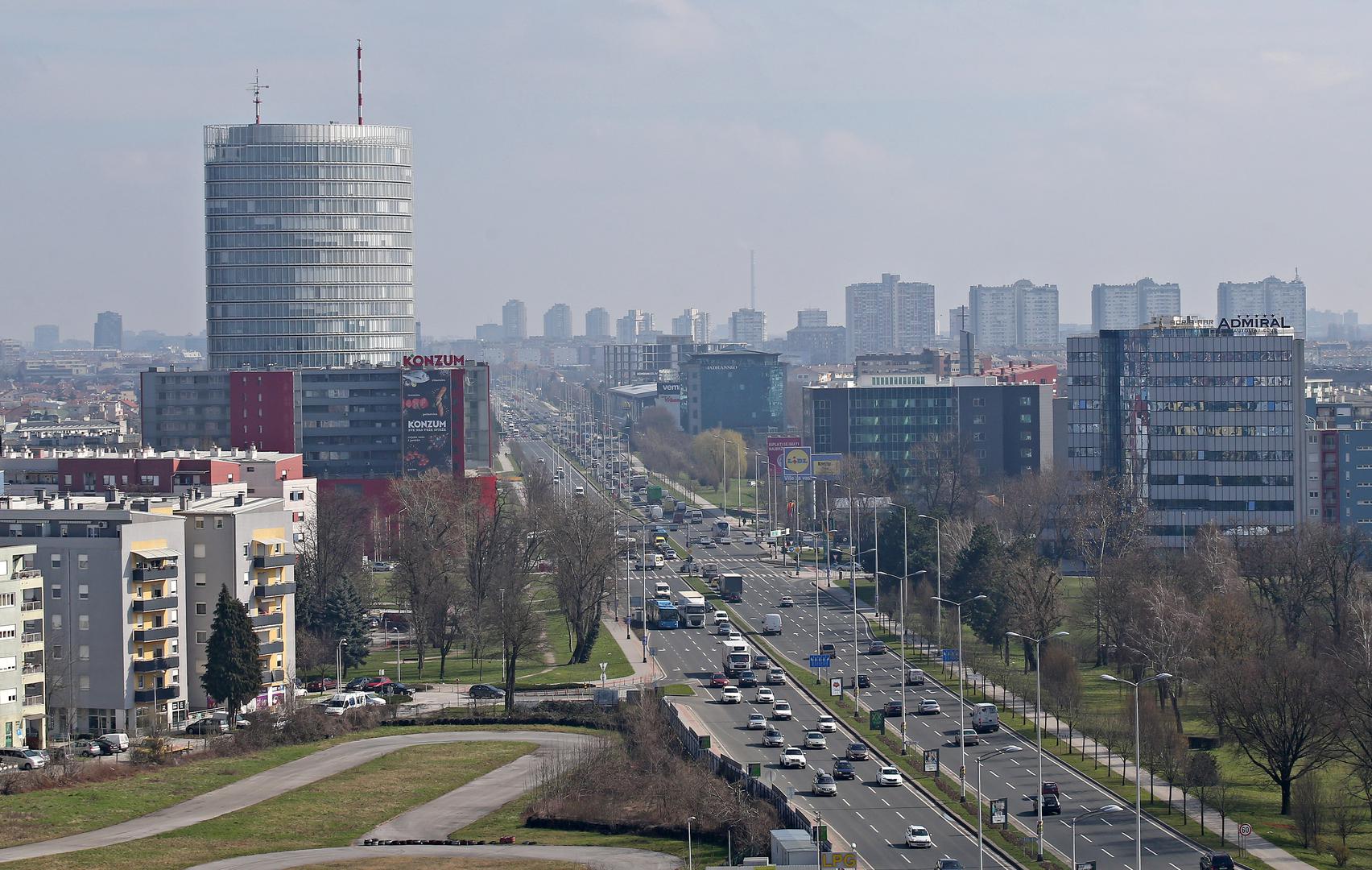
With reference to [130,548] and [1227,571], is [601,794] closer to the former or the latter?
[130,548]

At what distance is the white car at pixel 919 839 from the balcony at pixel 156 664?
47659 millimetres

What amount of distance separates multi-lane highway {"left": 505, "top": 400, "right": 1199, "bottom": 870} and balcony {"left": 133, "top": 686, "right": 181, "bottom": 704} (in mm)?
27654

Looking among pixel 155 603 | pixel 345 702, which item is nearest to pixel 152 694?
pixel 155 603

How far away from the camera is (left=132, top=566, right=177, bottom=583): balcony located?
10719 centimetres

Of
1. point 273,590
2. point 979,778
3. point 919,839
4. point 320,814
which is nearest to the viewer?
point 919,839

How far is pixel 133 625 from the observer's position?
106812mm

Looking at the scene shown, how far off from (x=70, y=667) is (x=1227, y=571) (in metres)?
66.2

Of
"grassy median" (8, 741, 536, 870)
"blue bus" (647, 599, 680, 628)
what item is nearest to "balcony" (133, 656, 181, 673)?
"grassy median" (8, 741, 536, 870)

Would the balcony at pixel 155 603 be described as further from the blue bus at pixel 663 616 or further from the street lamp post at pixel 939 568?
the blue bus at pixel 663 616

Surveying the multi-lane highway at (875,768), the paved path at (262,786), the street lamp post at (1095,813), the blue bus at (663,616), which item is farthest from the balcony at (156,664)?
the street lamp post at (1095,813)

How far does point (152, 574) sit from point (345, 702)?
486 inches

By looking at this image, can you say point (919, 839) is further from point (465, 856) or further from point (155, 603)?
point (155, 603)

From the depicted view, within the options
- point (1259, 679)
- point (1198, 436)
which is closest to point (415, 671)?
point (1259, 679)

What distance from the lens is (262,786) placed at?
9188 cm
